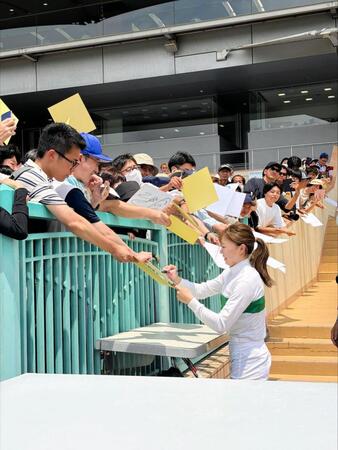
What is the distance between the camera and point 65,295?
2559 millimetres

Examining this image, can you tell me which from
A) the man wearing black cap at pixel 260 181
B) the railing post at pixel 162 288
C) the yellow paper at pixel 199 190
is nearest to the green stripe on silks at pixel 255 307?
the yellow paper at pixel 199 190

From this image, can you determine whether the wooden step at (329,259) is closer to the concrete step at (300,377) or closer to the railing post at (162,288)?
the concrete step at (300,377)

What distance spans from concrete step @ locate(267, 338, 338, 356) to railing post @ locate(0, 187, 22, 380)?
4338mm

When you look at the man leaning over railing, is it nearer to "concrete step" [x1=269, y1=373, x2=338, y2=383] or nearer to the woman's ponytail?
the woman's ponytail

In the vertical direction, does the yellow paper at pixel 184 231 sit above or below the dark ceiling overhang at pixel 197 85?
below

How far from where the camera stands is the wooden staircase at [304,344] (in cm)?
565

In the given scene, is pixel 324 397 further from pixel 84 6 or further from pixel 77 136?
Result: pixel 84 6

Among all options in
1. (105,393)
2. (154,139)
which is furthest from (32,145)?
(105,393)

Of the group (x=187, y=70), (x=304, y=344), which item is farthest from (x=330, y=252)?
(x=187, y=70)

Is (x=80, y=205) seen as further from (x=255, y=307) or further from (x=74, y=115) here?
(x=255, y=307)

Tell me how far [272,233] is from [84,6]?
37.6ft

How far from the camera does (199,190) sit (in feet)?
9.64

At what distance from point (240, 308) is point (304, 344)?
3.42 m

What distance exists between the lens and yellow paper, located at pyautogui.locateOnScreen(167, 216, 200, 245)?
283cm
